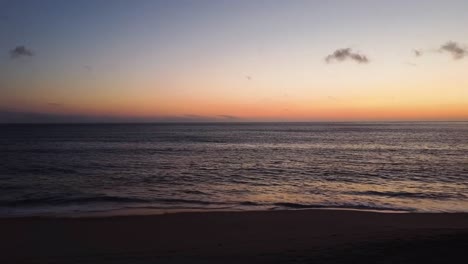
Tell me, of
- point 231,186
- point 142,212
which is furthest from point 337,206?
point 142,212

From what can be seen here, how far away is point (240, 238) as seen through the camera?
493 inches

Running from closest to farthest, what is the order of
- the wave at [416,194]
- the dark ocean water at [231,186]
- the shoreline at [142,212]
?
the shoreline at [142,212] → the dark ocean water at [231,186] → the wave at [416,194]

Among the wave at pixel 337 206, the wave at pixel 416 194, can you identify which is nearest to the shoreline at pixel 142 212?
the wave at pixel 337 206

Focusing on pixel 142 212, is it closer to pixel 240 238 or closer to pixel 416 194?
pixel 240 238

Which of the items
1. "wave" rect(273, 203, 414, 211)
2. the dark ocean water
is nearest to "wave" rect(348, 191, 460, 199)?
the dark ocean water

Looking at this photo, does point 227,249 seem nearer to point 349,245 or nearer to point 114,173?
point 349,245

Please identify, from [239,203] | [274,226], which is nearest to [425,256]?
[274,226]

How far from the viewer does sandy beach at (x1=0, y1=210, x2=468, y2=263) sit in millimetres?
9555

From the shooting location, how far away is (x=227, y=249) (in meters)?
10.7

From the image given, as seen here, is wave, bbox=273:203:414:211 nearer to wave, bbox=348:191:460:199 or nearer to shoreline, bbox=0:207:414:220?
shoreline, bbox=0:207:414:220

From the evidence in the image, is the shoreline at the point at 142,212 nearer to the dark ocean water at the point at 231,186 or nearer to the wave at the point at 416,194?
the dark ocean water at the point at 231,186

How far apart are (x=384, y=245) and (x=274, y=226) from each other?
489cm

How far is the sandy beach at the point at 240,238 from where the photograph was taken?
9555mm

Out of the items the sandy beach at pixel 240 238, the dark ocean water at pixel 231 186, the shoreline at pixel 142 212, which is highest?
the sandy beach at pixel 240 238
